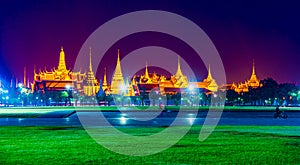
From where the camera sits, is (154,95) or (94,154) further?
(154,95)

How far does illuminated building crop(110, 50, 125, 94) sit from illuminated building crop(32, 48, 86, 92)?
884 cm

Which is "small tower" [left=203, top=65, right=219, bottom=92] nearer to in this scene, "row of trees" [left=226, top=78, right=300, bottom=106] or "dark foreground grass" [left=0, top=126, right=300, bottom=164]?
"row of trees" [left=226, top=78, right=300, bottom=106]

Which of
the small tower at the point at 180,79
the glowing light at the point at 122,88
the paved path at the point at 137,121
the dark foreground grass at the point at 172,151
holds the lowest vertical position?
the dark foreground grass at the point at 172,151

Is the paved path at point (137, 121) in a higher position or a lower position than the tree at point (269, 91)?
lower

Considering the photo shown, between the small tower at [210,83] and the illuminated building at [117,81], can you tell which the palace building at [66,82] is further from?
the small tower at [210,83]

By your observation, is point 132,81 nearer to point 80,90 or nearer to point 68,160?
point 80,90

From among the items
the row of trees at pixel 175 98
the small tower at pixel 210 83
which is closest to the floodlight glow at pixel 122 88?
the row of trees at pixel 175 98

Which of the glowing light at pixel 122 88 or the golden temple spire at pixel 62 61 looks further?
the golden temple spire at pixel 62 61

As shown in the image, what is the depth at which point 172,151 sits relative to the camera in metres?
15.3

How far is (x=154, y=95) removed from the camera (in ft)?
447

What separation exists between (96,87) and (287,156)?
14004cm

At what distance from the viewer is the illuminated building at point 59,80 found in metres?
151

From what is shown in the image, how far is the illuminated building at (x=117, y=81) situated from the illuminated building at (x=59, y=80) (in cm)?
884

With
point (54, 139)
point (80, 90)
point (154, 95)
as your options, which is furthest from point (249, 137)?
point (80, 90)
